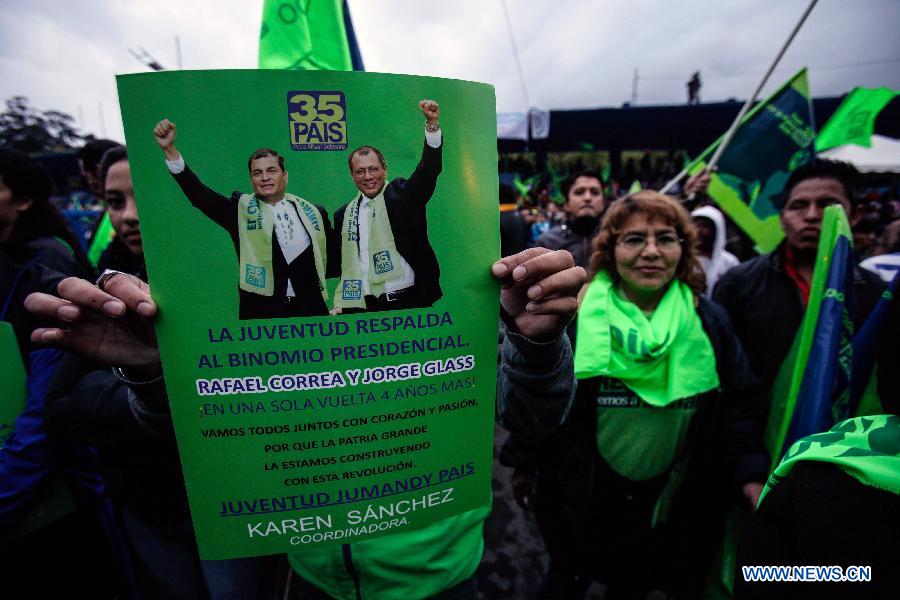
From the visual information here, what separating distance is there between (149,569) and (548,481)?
1360mm

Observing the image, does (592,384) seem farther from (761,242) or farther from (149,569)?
(761,242)

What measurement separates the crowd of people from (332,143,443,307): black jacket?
4.4 inches

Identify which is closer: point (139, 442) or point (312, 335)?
point (312, 335)

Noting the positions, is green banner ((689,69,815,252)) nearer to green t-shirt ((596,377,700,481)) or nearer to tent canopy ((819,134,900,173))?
green t-shirt ((596,377,700,481))

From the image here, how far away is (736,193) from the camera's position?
9.73 ft

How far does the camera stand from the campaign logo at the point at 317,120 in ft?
1.90

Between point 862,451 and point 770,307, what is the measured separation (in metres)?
1.43

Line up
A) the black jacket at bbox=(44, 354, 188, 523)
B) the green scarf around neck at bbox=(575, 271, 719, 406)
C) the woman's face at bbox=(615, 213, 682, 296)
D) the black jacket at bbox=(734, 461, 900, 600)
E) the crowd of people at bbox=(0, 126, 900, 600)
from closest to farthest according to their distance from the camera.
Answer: the black jacket at bbox=(734, 461, 900, 600) → the crowd of people at bbox=(0, 126, 900, 600) → the black jacket at bbox=(44, 354, 188, 523) → the green scarf around neck at bbox=(575, 271, 719, 406) → the woman's face at bbox=(615, 213, 682, 296)

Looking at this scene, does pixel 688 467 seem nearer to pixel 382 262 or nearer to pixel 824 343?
pixel 824 343

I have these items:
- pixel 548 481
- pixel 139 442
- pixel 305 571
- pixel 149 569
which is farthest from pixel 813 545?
pixel 149 569

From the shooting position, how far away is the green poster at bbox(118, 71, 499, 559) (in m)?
0.58

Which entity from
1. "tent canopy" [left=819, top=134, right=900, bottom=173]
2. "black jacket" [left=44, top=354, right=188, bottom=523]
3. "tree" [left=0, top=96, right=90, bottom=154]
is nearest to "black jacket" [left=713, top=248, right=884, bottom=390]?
"black jacket" [left=44, top=354, right=188, bottom=523]

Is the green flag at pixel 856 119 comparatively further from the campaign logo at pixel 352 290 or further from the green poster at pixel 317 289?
the campaign logo at pixel 352 290

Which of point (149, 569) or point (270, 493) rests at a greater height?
point (270, 493)
